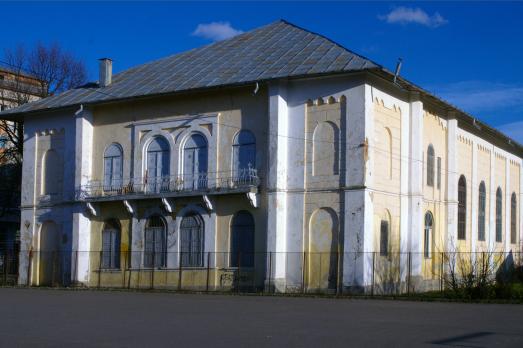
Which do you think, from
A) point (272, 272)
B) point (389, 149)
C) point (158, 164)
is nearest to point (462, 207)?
point (389, 149)

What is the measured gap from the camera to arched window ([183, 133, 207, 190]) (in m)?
33.3

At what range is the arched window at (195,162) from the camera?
33281 millimetres

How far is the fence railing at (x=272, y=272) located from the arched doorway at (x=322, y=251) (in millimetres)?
40

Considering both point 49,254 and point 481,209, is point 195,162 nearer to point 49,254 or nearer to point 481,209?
point 49,254

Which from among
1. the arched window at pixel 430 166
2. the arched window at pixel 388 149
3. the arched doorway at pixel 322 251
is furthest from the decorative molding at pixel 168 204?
the arched window at pixel 430 166

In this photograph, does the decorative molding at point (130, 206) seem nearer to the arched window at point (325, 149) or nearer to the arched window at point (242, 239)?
the arched window at point (242, 239)

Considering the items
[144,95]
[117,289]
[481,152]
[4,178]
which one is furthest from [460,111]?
[4,178]

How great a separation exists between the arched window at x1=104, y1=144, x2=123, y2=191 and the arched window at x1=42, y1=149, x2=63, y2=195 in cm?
304

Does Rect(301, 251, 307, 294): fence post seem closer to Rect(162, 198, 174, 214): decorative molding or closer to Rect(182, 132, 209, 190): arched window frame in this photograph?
Rect(182, 132, 209, 190): arched window frame

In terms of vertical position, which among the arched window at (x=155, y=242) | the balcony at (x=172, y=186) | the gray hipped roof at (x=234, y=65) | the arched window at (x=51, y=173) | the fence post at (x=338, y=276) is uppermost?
the gray hipped roof at (x=234, y=65)

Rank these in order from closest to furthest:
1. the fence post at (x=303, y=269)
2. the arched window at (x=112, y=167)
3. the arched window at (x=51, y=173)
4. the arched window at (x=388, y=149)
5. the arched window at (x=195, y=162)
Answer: the fence post at (x=303, y=269)
the arched window at (x=388, y=149)
the arched window at (x=195, y=162)
the arched window at (x=112, y=167)
the arched window at (x=51, y=173)

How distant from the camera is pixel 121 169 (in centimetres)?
3609

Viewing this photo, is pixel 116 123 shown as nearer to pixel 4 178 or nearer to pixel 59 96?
pixel 59 96

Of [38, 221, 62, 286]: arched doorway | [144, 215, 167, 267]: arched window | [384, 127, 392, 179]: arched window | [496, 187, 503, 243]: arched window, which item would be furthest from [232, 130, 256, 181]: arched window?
[496, 187, 503, 243]: arched window
